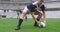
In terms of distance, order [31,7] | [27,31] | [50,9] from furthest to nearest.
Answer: [50,9] < [31,7] < [27,31]

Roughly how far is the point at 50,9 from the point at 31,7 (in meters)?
14.7

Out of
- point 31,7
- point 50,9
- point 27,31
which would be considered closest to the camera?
point 27,31

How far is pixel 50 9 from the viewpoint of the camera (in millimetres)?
24531

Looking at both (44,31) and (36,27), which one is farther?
(36,27)

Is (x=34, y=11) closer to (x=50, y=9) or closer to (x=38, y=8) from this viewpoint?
(x=38, y=8)

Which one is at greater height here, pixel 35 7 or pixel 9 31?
pixel 35 7

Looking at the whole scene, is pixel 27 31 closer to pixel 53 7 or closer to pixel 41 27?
pixel 41 27

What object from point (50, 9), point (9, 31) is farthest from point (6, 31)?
point (50, 9)

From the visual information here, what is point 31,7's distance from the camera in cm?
992

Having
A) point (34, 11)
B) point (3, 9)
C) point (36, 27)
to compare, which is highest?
point (34, 11)

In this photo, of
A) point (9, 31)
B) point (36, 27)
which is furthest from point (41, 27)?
point (9, 31)

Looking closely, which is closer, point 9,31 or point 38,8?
point 9,31

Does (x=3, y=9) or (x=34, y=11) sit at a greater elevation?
(x=34, y=11)

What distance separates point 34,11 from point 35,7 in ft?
0.57
